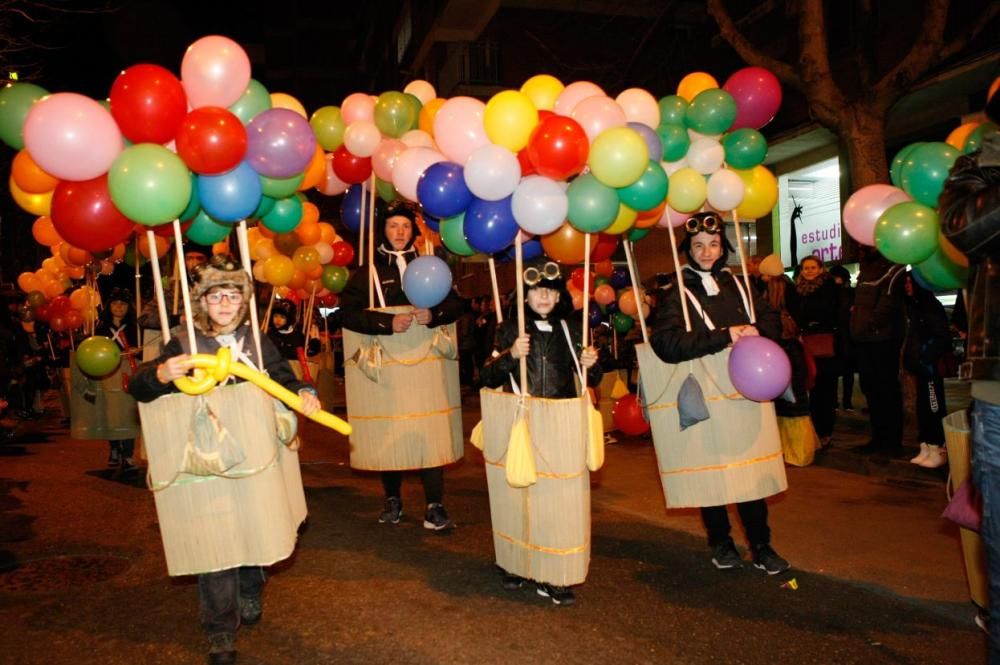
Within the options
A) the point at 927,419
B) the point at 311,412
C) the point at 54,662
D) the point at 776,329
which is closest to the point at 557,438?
the point at 311,412

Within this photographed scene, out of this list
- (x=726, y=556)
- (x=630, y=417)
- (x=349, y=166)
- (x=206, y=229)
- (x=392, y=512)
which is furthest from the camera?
(x=630, y=417)

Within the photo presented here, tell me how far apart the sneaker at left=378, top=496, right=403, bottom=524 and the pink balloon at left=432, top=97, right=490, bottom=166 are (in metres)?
2.76

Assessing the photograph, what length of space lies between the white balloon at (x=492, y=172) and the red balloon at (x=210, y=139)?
3.69ft

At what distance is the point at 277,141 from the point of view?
3865mm

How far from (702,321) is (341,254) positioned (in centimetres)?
451

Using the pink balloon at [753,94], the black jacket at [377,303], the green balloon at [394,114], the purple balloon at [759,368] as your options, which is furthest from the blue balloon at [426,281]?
the pink balloon at [753,94]

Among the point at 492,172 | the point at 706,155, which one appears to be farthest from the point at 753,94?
the point at 492,172

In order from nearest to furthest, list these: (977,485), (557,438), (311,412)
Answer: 1. (977,485)
2. (311,412)
3. (557,438)

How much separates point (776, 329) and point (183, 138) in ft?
11.0

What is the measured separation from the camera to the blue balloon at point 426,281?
5.03 metres

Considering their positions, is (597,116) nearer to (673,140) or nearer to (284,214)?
(673,140)

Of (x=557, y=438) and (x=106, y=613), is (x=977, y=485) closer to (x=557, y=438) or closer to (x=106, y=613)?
(x=557, y=438)

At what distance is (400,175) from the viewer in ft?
15.8

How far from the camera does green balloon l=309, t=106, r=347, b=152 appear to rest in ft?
18.0
